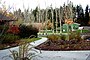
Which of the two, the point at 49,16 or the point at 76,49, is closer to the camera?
the point at 76,49

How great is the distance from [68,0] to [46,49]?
36809mm

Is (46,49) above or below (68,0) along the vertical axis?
below

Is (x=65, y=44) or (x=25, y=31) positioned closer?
(x=65, y=44)

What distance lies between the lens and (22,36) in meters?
27.1

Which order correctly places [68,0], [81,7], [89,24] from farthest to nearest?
[81,7], [89,24], [68,0]

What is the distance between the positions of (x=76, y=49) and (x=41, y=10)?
44492mm

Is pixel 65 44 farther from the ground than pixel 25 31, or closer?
closer

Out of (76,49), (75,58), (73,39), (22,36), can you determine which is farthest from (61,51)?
(22,36)

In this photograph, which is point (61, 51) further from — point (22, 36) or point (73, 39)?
point (22, 36)

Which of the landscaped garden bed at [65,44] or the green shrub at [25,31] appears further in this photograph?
the green shrub at [25,31]

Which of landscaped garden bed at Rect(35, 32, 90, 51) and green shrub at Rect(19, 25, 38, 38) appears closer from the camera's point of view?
landscaped garden bed at Rect(35, 32, 90, 51)

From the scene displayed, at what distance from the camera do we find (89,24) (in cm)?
6419

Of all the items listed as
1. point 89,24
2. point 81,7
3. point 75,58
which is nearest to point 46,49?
point 75,58

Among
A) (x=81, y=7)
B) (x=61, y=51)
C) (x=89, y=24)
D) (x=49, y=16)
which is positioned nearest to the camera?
(x=61, y=51)
